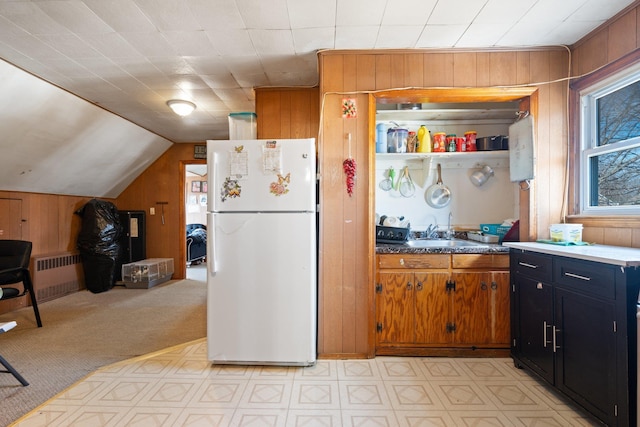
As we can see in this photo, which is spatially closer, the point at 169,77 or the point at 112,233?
the point at 169,77

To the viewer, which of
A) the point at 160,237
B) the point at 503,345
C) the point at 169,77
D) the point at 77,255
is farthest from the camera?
the point at 160,237

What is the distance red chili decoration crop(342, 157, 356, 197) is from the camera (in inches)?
85.7

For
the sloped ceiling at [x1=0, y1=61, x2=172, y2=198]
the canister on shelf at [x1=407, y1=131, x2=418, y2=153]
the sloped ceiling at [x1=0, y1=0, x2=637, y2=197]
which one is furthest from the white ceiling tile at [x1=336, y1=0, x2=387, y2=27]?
the sloped ceiling at [x1=0, y1=61, x2=172, y2=198]

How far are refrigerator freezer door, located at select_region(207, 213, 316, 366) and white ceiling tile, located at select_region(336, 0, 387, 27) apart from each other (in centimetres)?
124

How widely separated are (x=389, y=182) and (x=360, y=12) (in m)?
1.49

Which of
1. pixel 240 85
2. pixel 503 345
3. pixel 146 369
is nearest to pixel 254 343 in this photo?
pixel 146 369

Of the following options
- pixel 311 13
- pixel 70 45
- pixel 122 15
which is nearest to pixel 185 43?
pixel 122 15

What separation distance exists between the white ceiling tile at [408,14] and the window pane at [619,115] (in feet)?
4.43

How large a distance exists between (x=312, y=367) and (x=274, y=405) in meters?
0.45

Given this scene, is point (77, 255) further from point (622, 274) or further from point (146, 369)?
point (622, 274)

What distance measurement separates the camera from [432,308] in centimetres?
219

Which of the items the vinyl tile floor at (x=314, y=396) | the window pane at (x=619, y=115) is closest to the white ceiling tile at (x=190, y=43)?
the vinyl tile floor at (x=314, y=396)

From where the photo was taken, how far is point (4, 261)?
289 centimetres

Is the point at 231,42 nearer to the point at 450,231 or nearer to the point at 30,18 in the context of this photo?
the point at 30,18
